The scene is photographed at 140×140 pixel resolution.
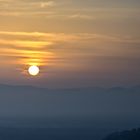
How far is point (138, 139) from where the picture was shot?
149000 mm

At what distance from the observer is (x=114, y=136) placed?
165 m

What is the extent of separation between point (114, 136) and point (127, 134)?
5.12 metres

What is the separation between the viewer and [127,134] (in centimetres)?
16050

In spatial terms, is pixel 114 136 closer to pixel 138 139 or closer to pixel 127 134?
pixel 127 134

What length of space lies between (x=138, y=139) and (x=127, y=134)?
1156 centimetres

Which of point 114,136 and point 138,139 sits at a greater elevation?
point 114,136

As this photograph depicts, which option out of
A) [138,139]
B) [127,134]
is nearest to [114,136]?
[127,134]

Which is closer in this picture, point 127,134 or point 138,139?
point 138,139

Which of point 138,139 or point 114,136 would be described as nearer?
point 138,139

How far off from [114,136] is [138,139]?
16.4 meters
